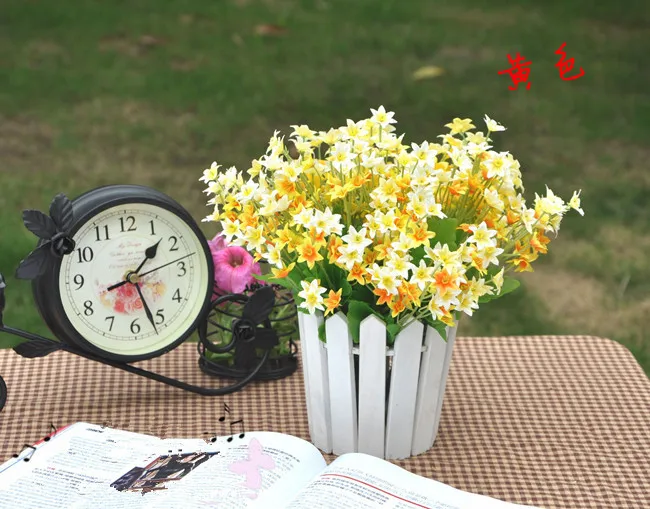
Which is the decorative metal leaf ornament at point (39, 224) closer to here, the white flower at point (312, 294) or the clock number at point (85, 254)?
the clock number at point (85, 254)

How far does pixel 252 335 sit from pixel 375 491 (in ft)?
1.36

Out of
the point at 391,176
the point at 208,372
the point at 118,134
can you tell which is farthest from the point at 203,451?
the point at 118,134

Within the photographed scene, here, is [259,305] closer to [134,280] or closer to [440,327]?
[134,280]

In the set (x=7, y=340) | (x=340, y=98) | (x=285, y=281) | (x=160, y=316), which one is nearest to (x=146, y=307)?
(x=160, y=316)

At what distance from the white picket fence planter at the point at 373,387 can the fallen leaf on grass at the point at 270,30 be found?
291cm

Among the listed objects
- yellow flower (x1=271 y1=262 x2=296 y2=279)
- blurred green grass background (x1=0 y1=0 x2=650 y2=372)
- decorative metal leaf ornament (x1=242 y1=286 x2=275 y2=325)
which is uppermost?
yellow flower (x1=271 y1=262 x2=296 y2=279)

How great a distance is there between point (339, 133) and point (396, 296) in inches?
9.3

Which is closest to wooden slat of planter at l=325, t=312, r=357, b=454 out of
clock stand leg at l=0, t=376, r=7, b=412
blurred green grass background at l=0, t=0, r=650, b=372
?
clock stand leg at l=0, t=376, r=7, b=412

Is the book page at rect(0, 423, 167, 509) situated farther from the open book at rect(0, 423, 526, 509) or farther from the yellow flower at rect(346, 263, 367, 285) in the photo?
the yellow flower at rect(346, 263, 367, 285)

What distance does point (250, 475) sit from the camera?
1.12m

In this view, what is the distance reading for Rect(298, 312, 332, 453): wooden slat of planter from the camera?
1.23m

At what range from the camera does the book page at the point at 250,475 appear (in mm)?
1075

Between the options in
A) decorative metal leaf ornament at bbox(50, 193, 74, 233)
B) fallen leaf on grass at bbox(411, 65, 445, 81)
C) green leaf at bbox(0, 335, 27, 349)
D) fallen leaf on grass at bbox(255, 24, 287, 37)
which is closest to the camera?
decorative metal leaf ornament at bbox(50, 193, 74, 233)

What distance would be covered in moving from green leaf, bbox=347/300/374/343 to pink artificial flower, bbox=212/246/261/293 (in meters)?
0.30
